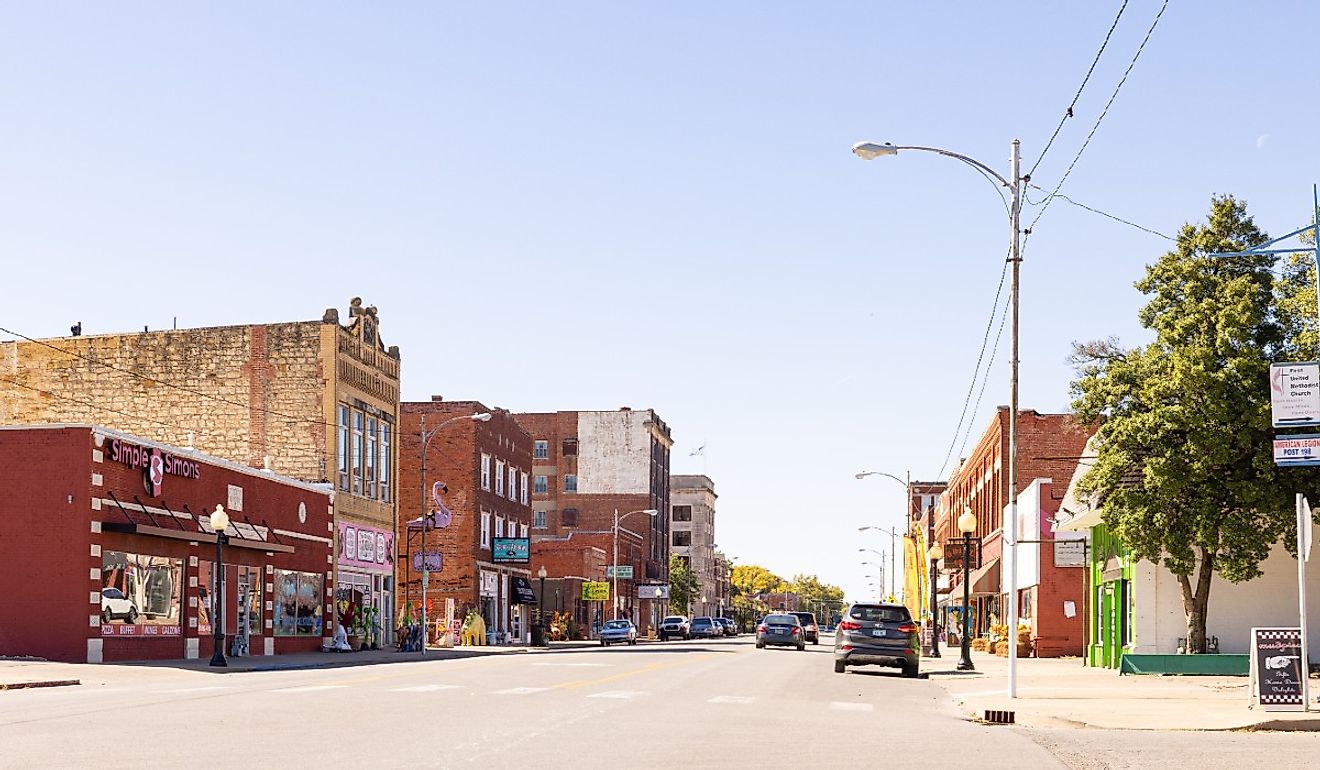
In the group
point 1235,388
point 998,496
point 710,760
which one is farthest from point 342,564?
point 710,760

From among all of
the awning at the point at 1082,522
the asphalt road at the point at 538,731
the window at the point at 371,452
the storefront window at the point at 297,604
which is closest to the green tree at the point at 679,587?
the window at the point at 371,452

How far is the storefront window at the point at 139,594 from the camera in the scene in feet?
123

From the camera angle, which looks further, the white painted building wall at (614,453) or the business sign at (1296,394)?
the white painted building wall at (614,453)

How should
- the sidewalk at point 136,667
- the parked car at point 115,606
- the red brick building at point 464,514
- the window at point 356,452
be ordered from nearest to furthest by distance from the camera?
the sidewalk at point 136,667
the parked car at point 115,606
the window at point 356,452
the red brick building at point 464,514

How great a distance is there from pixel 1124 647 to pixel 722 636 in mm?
80526

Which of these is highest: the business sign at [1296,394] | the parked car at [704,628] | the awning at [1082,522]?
the business sign at [1296,394]

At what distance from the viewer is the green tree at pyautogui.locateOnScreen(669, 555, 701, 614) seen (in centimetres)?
14812

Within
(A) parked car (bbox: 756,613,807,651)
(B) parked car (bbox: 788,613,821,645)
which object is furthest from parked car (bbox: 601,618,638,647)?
(A) parked car (bbox: 756,613,807,651)

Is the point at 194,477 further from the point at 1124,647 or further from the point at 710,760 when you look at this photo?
the point at 710,760

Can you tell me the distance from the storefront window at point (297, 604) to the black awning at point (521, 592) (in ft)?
94.8

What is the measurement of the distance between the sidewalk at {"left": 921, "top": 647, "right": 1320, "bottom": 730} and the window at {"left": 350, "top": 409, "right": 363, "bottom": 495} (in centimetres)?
2582

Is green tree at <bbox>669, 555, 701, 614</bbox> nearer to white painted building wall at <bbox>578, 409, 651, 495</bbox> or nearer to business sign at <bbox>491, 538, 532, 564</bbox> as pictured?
white painted building wall at <bbox>578, 409, 651, 495</bbox>

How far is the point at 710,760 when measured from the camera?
13.9 meters

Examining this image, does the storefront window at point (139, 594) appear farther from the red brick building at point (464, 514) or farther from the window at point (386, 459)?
the red brick building at point (464, 514)
